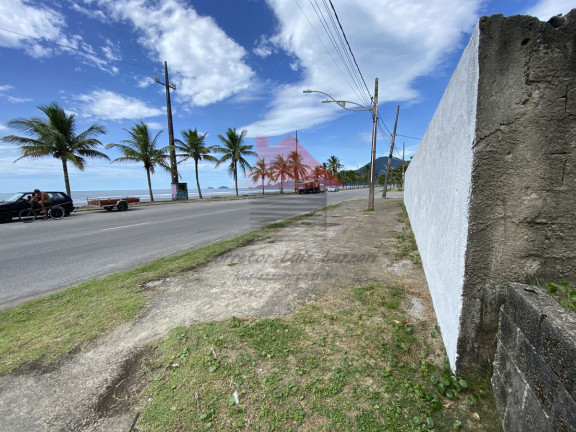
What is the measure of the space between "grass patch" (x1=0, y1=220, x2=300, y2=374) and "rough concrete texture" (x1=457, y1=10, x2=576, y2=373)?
358 centimetres

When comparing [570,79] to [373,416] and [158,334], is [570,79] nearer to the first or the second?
[373,416]

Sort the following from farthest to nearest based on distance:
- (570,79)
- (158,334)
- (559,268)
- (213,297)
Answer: (213,297)
(158,334)
(559,268)
(570,79)

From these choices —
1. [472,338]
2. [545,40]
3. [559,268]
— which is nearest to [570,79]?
[545,40]

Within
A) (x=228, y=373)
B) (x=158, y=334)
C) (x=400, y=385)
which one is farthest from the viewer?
(x=158, y=334)

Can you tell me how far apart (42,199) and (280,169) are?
98.5 feet

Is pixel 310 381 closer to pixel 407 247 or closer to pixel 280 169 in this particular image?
pixel 407 247

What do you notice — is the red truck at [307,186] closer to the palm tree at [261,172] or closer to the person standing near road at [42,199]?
the palm tree at [261,172]

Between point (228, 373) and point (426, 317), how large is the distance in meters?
2.14

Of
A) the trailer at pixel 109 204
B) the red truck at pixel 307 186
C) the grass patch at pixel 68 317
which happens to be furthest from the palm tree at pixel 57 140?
the red truck at pixel 307 186

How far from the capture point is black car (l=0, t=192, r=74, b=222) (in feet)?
39.0

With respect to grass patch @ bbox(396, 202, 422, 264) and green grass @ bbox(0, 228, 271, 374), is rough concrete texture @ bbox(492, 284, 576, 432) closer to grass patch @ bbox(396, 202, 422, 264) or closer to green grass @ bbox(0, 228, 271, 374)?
grass patch @ bbox(396, 202, 422, 264)

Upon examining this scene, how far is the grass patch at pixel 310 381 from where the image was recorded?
168 cm

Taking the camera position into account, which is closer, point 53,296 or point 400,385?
point 400,385

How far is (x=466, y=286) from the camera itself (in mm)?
1758
